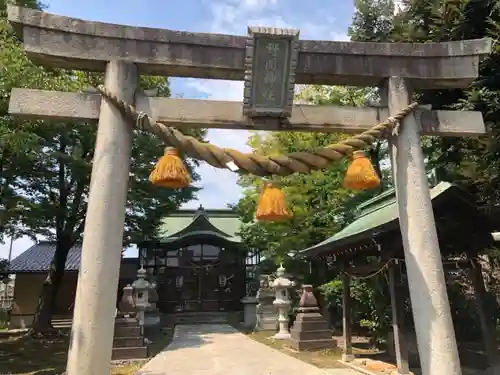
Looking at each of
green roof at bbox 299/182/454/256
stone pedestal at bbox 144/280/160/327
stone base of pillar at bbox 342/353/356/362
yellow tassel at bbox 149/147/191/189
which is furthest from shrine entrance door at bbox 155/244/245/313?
yellow tassel at bbox 149/147/191/189

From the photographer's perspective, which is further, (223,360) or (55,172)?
(55,172)

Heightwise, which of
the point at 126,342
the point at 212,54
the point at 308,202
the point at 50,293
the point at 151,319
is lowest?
the point at 126,342

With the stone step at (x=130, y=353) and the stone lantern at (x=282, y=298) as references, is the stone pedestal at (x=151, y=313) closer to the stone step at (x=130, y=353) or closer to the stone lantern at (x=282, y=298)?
the stone lantern at (x=282, y=298)

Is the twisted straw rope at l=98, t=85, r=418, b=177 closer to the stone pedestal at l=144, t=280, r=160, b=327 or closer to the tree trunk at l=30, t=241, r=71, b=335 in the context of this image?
the tree trunk at l=30, t=241, r=71, b=335

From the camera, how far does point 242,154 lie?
4.21 m

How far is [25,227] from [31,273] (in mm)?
8773

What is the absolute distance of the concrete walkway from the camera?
957 centimetres

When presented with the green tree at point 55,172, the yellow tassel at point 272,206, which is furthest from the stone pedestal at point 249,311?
the yellow tassel at point 272,206

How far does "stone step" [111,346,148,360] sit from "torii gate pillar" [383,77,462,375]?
30.7ft

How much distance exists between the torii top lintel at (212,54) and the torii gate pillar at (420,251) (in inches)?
12.7

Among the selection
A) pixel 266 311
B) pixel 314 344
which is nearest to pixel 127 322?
pixel 314 344

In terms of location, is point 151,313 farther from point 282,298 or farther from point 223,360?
point 223,360

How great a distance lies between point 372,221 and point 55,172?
11.4 m

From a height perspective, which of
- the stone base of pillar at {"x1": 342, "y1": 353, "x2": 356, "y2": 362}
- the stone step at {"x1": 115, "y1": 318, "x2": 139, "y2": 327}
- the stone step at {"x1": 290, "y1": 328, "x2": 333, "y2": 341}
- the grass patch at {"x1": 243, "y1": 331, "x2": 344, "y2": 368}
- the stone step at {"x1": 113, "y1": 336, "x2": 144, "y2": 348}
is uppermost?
the stone step at {"x1": 115, "y1": 318, "x2": 139, "y2": 327}
